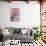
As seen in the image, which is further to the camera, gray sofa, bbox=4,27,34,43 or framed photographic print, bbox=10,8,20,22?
framed photographic print, bbox=10,8,20,22

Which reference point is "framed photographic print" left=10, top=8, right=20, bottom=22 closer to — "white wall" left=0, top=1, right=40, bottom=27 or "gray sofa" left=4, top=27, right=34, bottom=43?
"white wall" left=0, top=1, right=40, bottom=27

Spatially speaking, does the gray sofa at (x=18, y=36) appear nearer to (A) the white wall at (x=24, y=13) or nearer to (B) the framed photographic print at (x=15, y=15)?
(A) the white wall at (x=24, y=13)

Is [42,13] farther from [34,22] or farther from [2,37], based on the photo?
[2,37]

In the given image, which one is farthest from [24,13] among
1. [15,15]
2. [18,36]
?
[18,36]

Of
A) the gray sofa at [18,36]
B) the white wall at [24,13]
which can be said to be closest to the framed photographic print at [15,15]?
the white wall at [24,13]

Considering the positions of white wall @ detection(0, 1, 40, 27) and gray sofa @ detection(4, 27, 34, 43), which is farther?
white wall @ detection(0, 1, 40, 27)

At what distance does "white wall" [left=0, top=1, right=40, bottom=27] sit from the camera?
12.4 ft

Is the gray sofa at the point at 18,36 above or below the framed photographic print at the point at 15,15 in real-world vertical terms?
below

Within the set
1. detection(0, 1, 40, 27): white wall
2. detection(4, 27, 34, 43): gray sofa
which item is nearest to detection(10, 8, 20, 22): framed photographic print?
detection(0, 1, 40, 27): white wall

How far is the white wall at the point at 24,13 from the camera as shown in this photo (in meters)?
3.79

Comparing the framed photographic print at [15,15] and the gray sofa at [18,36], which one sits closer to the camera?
the gray sofa at [18,36]

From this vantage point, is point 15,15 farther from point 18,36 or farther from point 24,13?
point 18,36

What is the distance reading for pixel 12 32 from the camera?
377cm

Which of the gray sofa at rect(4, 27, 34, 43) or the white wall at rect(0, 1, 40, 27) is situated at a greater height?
the white wall at rect(0, 1, 40, 27)
